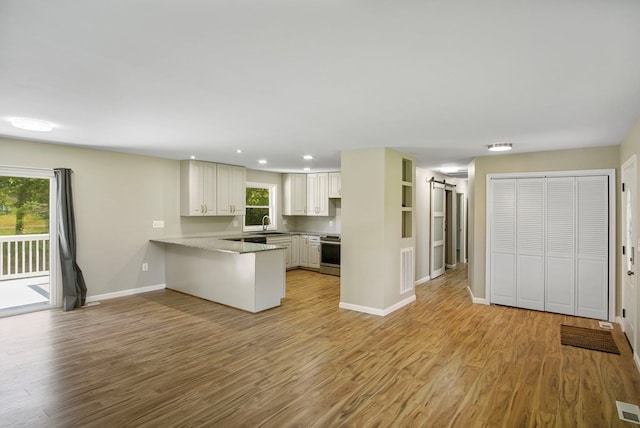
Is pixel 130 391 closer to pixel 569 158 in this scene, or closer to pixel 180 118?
pixel 180 118

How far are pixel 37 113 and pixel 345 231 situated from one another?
3803 mm

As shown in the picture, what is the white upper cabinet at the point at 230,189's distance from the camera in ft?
22.4

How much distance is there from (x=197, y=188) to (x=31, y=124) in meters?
2.96

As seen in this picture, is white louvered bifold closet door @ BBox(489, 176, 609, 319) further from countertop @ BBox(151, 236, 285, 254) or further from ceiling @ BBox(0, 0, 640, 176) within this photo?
countertop @ BBox(151, 236, 285, 254)

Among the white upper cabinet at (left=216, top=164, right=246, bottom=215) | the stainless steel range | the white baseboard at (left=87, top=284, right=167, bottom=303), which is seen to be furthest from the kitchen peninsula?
the stainless steel range

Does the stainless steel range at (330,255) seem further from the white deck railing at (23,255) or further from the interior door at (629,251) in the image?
the white deck railing at (23,255)

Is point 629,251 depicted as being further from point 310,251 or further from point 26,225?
point 26,225

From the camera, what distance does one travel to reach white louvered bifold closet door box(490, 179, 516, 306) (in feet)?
17.3

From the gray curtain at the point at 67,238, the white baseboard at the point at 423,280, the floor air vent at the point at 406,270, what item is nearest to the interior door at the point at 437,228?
the white baseboard at the point at 423,280

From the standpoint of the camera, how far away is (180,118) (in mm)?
3424

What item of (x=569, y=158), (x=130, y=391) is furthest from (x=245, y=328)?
(x=569, y=158)

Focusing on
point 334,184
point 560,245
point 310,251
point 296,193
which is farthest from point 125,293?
point 560,245

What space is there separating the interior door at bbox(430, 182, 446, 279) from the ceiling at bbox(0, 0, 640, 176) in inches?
133

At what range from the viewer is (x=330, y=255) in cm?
777
